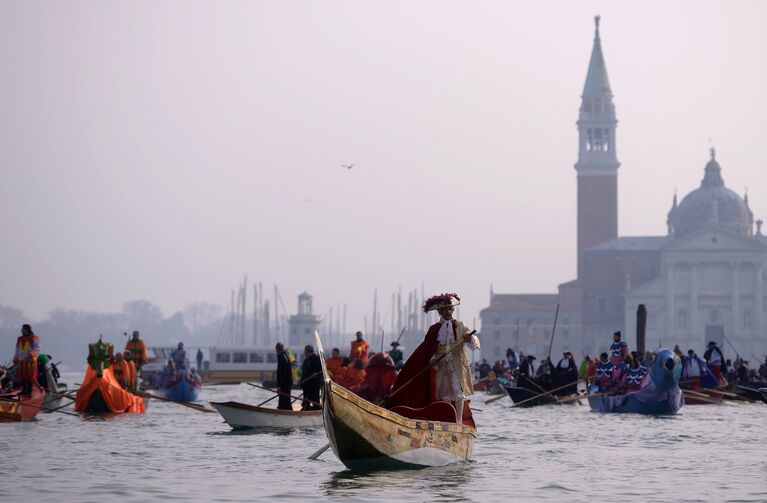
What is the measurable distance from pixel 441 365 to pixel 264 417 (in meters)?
7.46

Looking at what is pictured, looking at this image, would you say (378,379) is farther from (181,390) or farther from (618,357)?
(181,390)

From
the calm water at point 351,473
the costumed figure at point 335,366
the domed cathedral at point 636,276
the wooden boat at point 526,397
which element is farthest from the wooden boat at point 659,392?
the domed cathedral at point 636,276

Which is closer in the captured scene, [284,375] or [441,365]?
[441,365]

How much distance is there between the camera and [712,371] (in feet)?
137

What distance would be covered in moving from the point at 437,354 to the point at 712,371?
26015 mm

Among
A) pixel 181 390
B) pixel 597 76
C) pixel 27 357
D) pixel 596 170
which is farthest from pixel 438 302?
pixel 597 76

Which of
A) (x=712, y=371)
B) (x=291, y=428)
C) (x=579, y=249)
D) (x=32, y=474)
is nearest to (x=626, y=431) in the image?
(x=291, y=428)

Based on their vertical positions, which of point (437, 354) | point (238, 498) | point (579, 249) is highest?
point (579, 249)

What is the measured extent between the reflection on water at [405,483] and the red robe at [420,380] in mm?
838

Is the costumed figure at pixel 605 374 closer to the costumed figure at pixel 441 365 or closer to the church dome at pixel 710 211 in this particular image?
the costumed figure at pixel 441 365

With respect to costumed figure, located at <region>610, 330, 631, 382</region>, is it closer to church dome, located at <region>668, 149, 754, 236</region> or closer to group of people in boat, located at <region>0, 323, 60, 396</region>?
group of people in boat, located at <region>0, 323, 60, 396</region>

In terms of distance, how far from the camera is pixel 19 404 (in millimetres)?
25781

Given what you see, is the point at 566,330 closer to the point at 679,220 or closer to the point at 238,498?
the point at 679,220

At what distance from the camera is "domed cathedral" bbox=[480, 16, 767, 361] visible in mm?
109750
